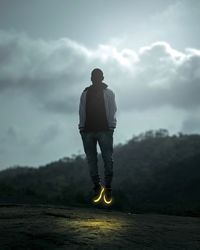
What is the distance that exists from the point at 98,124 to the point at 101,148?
0.45 m

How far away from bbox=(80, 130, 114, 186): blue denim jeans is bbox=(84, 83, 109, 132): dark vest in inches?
4.4

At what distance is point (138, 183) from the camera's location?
3459 cm

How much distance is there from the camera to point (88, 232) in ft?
22.0

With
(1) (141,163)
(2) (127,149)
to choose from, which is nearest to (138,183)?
(1) (141,163)

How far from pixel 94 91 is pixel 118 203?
5614mm

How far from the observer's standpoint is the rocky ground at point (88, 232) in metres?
6.10

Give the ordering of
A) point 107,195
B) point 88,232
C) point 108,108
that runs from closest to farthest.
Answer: point 88,232
point 107,195
point 108,108

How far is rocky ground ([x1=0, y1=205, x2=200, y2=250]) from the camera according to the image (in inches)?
240

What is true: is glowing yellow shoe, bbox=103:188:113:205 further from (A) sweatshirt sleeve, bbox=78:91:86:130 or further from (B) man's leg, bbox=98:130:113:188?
(A) sweatshirt sleeve, bbox=78:91:86:130

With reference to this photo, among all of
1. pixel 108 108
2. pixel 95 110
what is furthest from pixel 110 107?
pixel 95 110

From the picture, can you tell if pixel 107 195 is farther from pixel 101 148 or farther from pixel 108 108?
pixel 108 108

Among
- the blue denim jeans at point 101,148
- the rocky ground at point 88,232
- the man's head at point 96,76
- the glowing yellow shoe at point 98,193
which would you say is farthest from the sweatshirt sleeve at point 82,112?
the rocky ground at point 88,232

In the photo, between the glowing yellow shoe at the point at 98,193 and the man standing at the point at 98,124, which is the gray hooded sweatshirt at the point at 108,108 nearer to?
the man standing at the point at 98,124

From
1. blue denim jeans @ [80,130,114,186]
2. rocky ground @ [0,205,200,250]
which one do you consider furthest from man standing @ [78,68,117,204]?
rocky ground @ [0,205,200,250]
